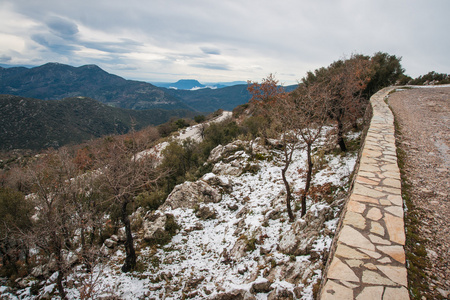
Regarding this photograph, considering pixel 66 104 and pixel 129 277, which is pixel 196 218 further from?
pixel 66 104

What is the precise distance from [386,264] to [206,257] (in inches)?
265

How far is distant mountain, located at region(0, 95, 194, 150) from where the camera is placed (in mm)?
77375

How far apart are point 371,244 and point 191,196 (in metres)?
9.65

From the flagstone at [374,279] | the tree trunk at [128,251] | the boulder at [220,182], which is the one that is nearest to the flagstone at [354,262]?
the flagstone at [374,279]

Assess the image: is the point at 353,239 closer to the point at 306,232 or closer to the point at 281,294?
the point at 281,294

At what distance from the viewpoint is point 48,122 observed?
88562 millimetres

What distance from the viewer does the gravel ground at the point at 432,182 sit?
2.50 metres


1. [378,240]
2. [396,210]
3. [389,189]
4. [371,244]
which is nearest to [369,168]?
[389,189]

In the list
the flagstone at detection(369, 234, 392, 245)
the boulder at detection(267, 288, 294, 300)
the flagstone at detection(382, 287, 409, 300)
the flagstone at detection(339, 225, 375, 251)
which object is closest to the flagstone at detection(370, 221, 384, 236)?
the flagstone at detection(369, 234, 392, 245)

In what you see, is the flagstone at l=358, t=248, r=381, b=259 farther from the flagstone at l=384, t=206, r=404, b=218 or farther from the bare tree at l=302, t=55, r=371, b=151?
the bare tree at l=302, t=55, r=371, b=151

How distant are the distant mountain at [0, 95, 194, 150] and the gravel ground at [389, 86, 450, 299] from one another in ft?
197

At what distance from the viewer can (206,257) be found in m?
7.98

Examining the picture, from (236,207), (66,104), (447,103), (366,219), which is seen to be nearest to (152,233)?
(236,207)

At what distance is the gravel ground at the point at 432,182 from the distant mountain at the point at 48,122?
197 feet
